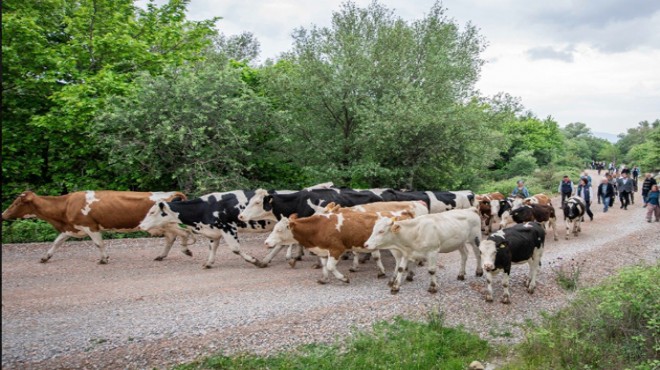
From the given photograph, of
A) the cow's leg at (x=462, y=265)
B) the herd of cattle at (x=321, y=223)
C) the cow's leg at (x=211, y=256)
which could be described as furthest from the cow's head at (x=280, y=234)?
the cow's leg at (x=462, y=265)

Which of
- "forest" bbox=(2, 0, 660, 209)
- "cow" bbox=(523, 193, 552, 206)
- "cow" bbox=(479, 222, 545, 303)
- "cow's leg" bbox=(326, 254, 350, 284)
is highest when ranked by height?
"forest" bbox=(2, 0, 660, 209)

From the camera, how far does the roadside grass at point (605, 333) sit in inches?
293

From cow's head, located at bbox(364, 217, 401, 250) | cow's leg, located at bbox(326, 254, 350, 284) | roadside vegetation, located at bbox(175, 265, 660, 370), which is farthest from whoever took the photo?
cow's leg, located at bbox(326, 254, 350, 284)

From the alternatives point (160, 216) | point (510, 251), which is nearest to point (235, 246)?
point (160, 216)

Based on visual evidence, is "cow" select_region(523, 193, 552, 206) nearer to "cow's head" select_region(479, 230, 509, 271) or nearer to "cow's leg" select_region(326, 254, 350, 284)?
"cow's head" select_region(479, 230, 509, 271)

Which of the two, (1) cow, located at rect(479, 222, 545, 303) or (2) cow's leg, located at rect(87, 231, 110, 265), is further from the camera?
(2) cow's leg, located at rect(87, 231, 110, 265)

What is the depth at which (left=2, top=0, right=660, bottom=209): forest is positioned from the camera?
51.8 ft

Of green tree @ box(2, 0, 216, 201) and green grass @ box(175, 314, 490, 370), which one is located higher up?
green tree @ box(2, 0, 216, 201)

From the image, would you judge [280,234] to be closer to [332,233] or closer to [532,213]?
[332,233]

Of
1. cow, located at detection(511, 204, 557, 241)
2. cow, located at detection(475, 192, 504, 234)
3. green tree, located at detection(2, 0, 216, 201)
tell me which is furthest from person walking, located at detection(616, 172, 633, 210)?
green tree, located at detection(2, 0, 216, 201)

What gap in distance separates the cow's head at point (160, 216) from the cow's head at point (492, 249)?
8.09 meters

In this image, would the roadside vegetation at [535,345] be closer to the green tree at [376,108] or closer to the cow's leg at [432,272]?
the cow's leg at [432,272]

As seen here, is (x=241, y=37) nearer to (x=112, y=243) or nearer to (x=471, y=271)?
(x=112, y=243)

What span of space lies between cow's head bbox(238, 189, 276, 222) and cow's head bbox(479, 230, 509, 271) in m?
5.83
